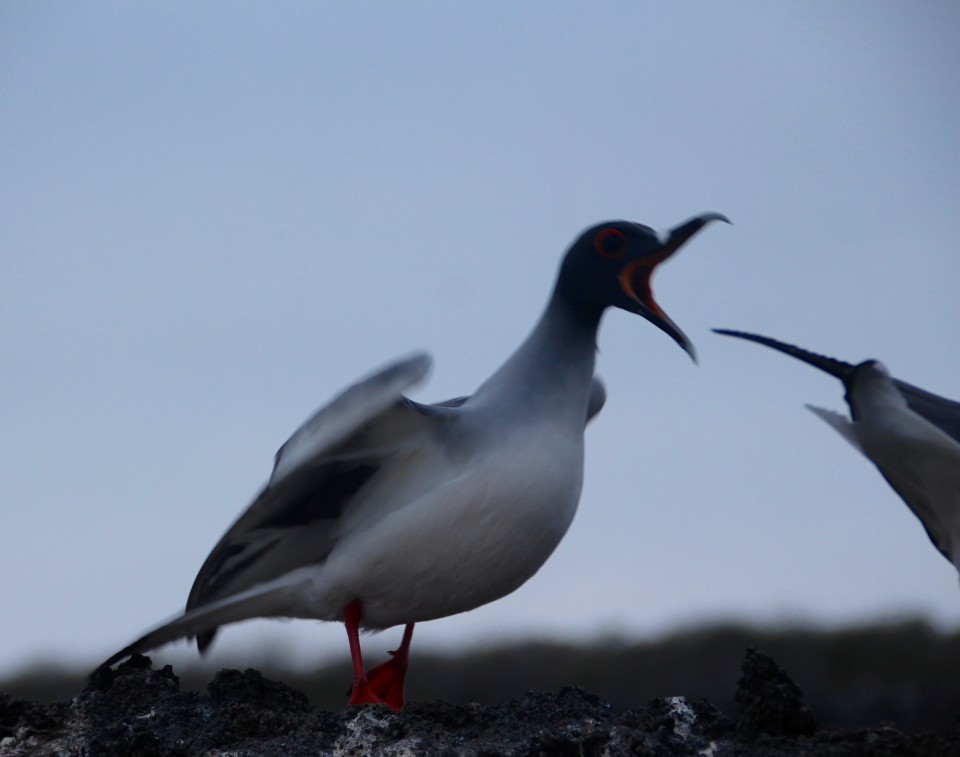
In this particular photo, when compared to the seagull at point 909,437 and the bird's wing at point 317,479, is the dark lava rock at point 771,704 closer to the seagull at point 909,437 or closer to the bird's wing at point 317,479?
the seagull at point 909,437

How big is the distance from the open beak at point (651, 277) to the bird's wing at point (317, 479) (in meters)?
0.90

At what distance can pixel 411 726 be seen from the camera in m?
3.99

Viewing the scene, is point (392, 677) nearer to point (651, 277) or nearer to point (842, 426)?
point (651, 277)

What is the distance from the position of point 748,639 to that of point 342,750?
7.06 m

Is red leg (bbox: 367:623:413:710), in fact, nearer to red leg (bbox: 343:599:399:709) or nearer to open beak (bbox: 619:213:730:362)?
red leg (bbox: 343:599:399:709)

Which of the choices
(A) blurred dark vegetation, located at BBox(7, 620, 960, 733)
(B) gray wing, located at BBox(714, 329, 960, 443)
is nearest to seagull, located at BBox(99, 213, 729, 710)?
(B) gray wing, located at BBox(714, 329, 960, 443)

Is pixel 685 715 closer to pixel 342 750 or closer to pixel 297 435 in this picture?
pixel 342 750

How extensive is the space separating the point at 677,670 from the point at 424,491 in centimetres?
585

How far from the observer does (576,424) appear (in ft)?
15.8

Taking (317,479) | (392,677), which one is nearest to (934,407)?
(317,479)

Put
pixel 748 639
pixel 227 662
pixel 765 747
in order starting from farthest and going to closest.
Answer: pixel 748 639 → pixel 227 662 → pixel 765 747

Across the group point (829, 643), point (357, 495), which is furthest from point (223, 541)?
point (829, 643)

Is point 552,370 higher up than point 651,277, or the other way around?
point 651,277

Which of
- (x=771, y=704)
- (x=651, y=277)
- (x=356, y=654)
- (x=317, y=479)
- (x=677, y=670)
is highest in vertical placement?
(x=651, y=277)
